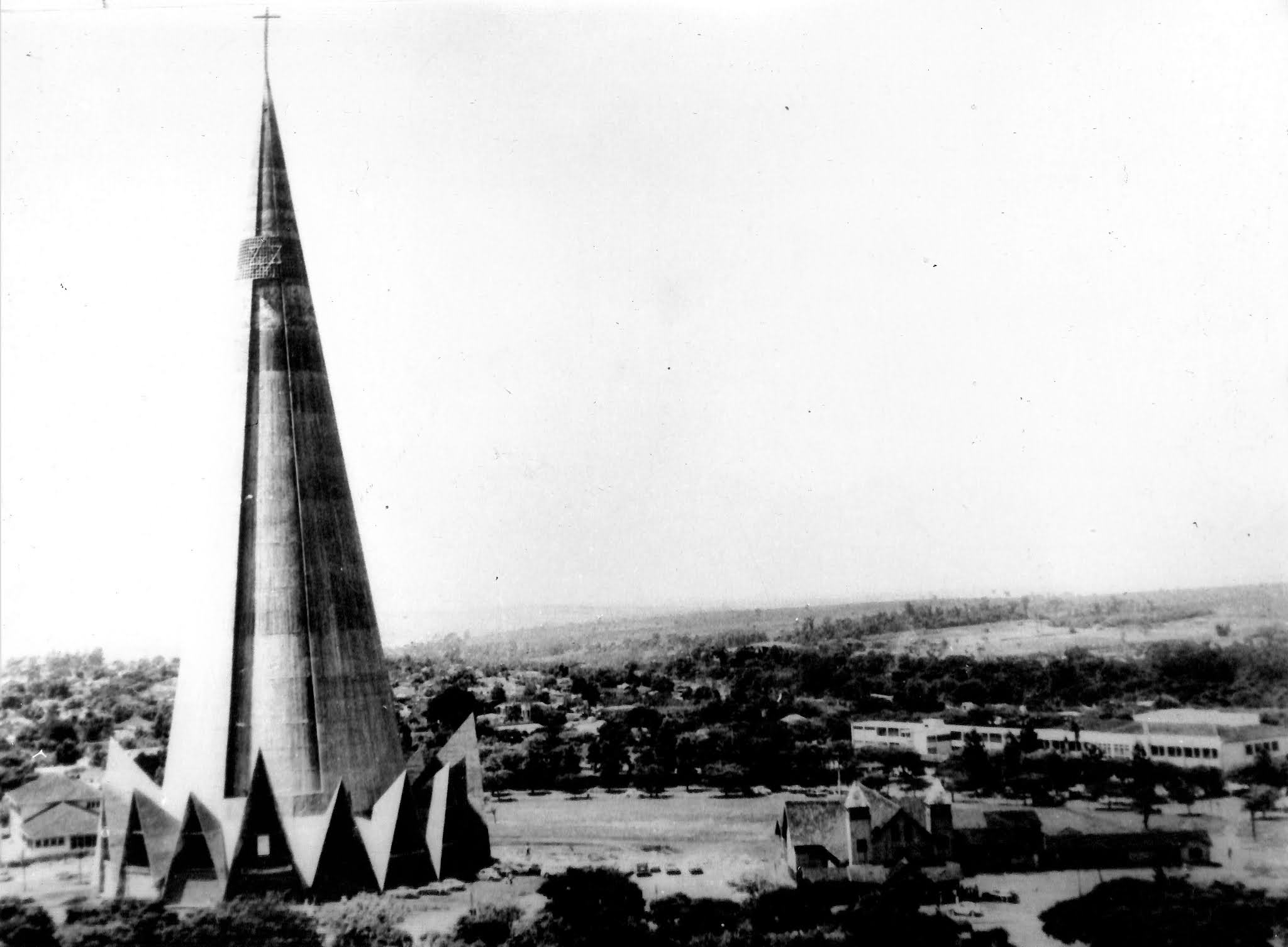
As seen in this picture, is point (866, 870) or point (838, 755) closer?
point (866, 870)

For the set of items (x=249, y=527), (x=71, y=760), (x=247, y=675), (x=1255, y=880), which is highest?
(x=249, y=527)

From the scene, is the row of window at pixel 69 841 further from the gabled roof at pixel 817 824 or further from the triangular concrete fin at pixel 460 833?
the gabled roof at pixel 817 824

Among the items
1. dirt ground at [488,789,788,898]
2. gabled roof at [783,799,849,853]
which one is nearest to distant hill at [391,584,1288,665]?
dirt ground at [488,789,788,898]

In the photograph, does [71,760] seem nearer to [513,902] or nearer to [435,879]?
[435,879]

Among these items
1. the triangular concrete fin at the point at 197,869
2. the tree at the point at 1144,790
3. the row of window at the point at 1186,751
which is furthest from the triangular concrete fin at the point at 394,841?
the row of window at the point at 1186,751

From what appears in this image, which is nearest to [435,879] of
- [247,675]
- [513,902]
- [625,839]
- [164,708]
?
[513,902]

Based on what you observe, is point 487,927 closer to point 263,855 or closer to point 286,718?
point 263,855
